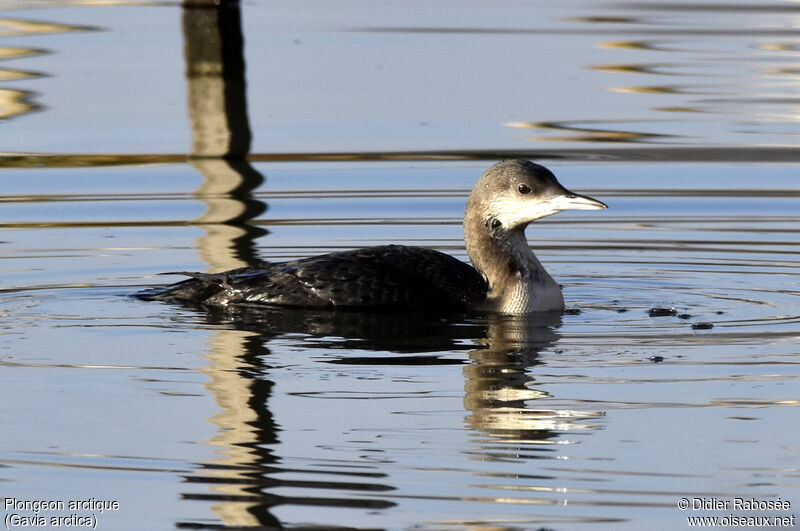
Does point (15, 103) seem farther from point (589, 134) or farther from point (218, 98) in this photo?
point (589, 134)

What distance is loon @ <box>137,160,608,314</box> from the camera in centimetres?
812

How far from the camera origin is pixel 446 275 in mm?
8164

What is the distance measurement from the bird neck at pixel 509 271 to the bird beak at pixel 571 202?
332 mm

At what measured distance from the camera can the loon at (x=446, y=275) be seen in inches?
320

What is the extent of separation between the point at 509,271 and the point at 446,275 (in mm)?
325

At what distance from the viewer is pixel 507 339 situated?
7.59m

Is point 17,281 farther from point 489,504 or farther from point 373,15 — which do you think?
point 373,15

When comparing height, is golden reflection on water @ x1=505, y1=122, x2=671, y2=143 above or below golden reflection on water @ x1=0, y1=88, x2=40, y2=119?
below

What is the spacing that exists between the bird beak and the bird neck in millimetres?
332

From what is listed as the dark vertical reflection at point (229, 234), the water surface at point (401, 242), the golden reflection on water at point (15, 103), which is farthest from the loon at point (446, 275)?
the golden reflection on water at point (15, 103)

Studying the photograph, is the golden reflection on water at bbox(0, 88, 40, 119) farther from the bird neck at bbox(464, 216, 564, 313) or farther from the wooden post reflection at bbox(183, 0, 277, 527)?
the bird neck at bbox(464, 216, 564, 313)

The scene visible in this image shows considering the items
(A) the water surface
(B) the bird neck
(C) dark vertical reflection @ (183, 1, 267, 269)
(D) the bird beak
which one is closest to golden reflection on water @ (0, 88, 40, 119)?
(A) the water surface

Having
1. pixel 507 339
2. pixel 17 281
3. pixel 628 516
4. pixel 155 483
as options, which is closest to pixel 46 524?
pixel 155 483

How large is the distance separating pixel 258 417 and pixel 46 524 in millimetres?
1166
